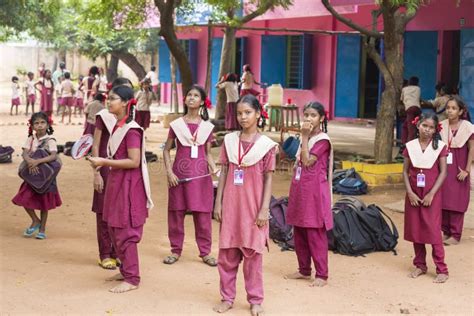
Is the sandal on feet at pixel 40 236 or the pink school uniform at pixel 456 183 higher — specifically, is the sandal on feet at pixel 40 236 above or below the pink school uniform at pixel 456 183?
below

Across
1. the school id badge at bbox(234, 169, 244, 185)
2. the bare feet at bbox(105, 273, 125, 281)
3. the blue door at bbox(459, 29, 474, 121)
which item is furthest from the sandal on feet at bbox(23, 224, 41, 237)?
the blue door at bbox(459, 29, 474, 121)

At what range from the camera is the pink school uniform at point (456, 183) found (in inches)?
275

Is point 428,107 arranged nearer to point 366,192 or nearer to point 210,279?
point 366,192

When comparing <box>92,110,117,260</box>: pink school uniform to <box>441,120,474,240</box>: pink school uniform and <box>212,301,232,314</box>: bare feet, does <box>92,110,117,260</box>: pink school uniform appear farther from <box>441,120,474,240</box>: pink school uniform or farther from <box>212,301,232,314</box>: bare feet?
<box>441,120,474,240</box>: pink school uniform

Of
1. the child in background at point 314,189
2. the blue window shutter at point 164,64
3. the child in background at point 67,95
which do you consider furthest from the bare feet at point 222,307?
the blue window shutter at point 164,64

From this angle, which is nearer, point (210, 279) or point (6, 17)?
point (210, 279)

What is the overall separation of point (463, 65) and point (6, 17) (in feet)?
41.0

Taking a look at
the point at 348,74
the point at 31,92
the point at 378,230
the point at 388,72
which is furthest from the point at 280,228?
the point at 31,92

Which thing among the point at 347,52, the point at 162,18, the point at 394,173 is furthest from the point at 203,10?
the point at 394,173

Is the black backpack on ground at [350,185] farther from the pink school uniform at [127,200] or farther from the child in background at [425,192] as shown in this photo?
the pink school uniform at [127,200]

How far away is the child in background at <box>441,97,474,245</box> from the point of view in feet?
22.9

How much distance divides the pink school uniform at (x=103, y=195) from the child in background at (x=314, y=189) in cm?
141

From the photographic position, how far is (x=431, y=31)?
1583 cm

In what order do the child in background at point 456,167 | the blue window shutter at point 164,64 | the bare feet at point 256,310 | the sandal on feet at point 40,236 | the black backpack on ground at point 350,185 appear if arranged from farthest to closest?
the blue window shutter at point 164,64 < the black backpack on ground at point 350,185 < the child in background at point 456,167 < the sandal on feet at point 40,236 < the bare feet at point 256,310
